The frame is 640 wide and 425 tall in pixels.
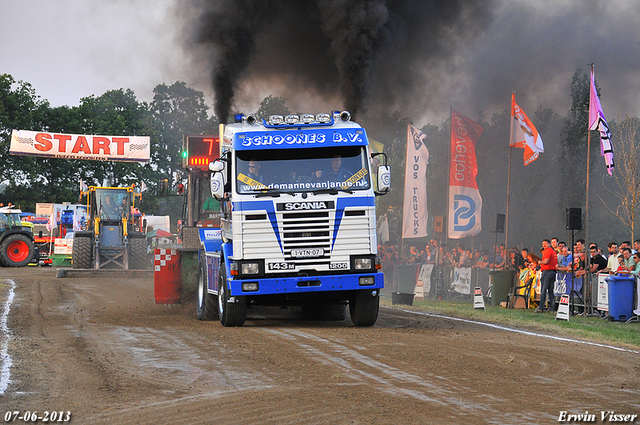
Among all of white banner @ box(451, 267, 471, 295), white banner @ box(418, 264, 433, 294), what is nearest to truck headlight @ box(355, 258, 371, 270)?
white banner @ box(451, 267, 471, 295)

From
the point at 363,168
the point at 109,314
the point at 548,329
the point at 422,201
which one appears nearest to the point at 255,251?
the point at 363,168

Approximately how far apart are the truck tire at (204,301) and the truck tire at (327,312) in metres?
1.74

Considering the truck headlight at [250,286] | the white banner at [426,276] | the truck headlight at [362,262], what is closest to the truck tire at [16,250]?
the white banner at [426,276]

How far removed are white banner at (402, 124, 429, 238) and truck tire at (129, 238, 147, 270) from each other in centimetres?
1105

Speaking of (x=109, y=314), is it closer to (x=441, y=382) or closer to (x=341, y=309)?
(x=341, y=309)

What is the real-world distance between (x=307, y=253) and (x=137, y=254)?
19763mm

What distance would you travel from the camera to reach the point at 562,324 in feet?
48.8

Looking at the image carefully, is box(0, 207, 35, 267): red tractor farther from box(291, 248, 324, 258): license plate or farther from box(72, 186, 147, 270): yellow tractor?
box(291, 248, 324, 258): license plate

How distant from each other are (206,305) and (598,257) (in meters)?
9.63

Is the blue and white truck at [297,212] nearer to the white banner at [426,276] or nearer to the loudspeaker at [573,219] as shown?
the loudspeaker at [573,219]

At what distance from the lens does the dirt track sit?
6.27 meters

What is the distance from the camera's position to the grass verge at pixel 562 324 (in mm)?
12382

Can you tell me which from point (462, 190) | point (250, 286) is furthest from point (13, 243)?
point (250, 286)

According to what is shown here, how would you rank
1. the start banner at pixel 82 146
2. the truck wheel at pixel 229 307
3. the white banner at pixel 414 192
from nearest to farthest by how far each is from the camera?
the truck wheel at pixel 229 307 < the white banner at pixel 414 192 < the start banner at pixel 82 146
